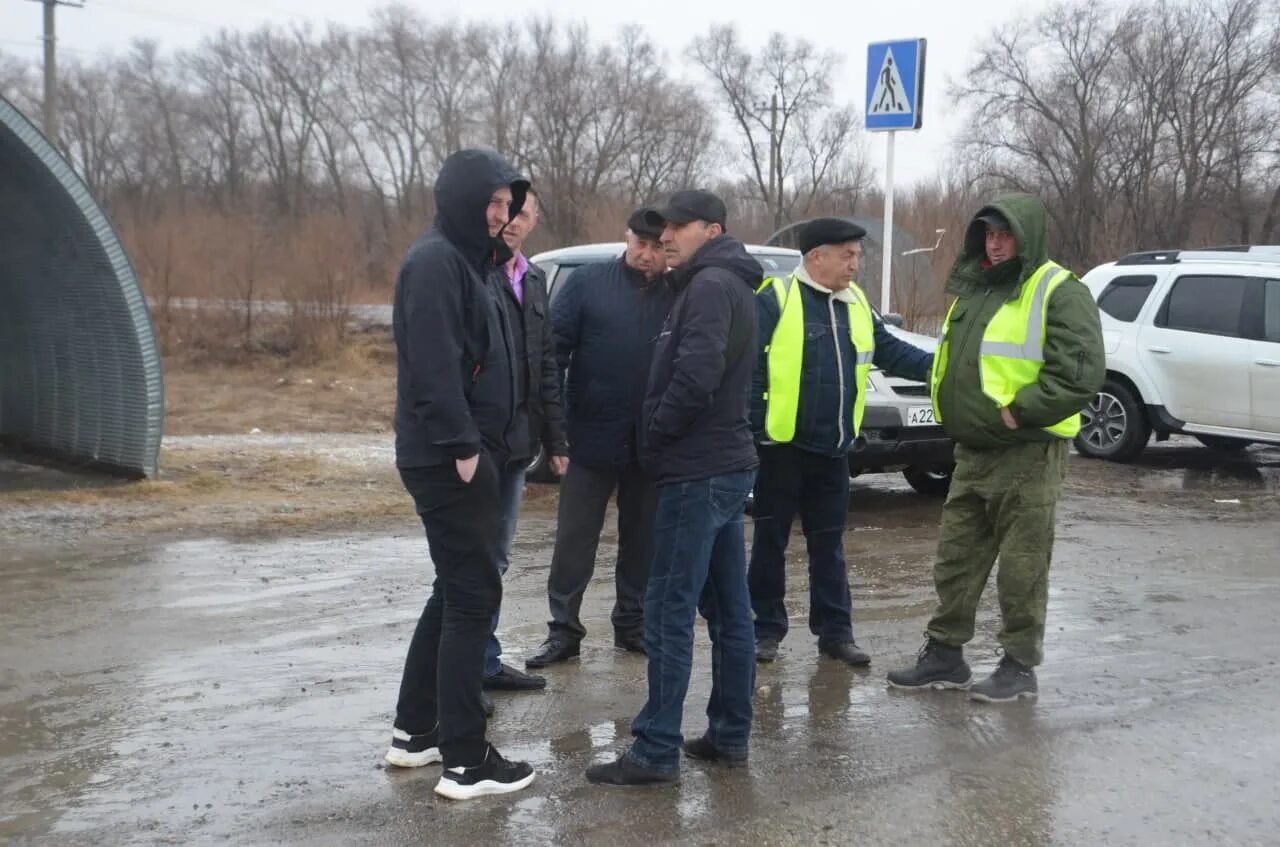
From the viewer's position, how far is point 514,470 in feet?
17.5

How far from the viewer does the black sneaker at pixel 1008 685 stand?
17.1ft

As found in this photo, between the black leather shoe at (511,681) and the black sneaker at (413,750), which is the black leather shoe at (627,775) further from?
the black leather shoe at (511,681)

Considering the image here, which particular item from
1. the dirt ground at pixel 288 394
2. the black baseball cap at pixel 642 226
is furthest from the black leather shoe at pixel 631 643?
the dirt ground at pixel 288 394

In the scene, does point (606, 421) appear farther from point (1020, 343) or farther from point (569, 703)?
point (1020, 343)

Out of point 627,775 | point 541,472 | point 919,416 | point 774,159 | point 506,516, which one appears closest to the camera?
point 627,775

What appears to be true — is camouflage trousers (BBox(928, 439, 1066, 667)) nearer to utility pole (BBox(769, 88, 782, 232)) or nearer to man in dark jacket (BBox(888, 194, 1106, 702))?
man in dark jacket (BBox(888, 194, 1106, 702))

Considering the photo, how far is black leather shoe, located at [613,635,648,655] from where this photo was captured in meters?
5.96

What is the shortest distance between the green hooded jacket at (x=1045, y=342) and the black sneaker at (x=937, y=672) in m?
0.87

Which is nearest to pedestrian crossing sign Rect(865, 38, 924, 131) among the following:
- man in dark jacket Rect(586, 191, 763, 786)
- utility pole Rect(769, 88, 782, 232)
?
man in dark jacket Rect(586, 191, 763, 786)

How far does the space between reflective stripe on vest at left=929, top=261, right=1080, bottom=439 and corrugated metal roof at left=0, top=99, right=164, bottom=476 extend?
711 cm

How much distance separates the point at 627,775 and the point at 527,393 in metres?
1.44

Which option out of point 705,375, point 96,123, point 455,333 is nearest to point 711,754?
point 705,375

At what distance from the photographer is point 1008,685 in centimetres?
524

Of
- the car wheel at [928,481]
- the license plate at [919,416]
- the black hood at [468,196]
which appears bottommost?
the car wheel at [928,481]
